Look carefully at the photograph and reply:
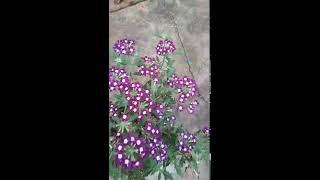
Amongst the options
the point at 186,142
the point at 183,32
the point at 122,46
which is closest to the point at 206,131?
the point at 186,142

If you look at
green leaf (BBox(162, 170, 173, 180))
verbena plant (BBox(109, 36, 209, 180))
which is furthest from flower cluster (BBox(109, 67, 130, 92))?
green leaf (BBox(162, 170, 173, 180))

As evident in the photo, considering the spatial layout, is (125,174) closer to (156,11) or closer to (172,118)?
(172,118)

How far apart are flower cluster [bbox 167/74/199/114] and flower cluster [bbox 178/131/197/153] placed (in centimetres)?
14

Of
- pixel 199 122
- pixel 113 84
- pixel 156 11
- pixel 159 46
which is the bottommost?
pixel 199 122

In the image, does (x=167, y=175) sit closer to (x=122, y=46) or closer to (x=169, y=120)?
(x=169, y=120)

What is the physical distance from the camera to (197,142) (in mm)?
3289

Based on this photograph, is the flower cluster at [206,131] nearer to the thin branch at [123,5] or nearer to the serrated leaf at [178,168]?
the serrated leaf at [178,168]

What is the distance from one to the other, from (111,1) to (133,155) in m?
0.88

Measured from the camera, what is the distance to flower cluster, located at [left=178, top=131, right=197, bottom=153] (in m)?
3.29

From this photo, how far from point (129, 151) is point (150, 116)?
0.23 meters

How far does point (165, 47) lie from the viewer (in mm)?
3291

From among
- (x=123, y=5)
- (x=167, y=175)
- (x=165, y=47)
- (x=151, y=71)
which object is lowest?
(x=167, y=175)

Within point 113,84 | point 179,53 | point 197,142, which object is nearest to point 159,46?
point 179,53

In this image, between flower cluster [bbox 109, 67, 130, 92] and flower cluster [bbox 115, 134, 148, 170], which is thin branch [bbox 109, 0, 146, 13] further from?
flower cluster [bbox 115, 134, 148, 170]
